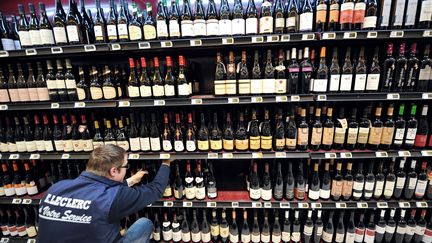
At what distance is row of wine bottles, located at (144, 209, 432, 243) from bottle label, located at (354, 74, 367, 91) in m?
1.12

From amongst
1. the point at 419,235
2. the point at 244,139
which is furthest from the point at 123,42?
the point at 419,235

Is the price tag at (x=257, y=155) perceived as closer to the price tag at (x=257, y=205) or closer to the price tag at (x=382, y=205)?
the price tag at (x=257, y=205)

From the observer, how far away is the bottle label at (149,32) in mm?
1726

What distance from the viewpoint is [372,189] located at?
1878mm

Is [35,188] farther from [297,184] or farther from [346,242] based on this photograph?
[346,242]

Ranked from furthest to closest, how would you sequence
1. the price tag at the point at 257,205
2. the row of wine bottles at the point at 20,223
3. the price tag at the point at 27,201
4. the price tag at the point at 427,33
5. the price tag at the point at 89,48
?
the row of wine bottles at the point at 20,223
the price tag at the point at 27,201
the price tag at the point at 257,205
the price tag at the point at 89,48
the price tag at the point at 427,33

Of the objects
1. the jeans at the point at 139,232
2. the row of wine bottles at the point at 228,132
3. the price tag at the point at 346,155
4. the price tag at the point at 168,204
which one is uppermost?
the row of wine bottles at the point at 228,132

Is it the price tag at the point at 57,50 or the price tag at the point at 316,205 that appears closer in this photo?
the price tag at the point at 57,50

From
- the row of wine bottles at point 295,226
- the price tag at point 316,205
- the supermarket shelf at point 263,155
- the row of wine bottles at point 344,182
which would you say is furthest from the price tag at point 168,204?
the price tag at point 316,205

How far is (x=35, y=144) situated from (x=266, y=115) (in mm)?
2130

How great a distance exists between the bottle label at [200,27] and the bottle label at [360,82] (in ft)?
4.01

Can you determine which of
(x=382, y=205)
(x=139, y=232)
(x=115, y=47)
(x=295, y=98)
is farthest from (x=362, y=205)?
(x=115, y=47)

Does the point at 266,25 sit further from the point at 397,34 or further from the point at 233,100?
the point at 397,34

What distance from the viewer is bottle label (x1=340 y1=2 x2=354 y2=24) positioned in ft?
5.16
